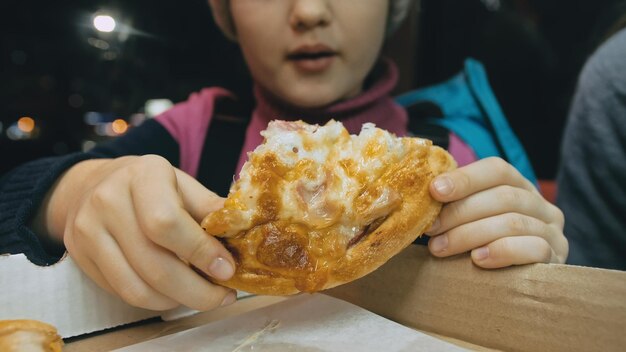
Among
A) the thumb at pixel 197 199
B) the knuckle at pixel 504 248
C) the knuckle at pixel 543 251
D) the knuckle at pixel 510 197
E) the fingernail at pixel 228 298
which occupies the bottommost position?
the knuckle at pixel 543 251

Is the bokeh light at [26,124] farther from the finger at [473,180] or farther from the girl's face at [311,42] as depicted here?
the finger at [473,180]

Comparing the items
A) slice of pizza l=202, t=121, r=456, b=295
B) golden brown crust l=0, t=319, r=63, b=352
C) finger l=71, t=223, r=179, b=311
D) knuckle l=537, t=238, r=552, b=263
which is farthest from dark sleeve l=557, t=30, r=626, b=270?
golden brown crust l=0, t=319, r=63, b=352

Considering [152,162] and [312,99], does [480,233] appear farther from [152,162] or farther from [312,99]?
[312,99]

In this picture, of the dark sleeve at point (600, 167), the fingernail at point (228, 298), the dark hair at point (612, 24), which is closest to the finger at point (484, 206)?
the fingernail at point (228, 298)

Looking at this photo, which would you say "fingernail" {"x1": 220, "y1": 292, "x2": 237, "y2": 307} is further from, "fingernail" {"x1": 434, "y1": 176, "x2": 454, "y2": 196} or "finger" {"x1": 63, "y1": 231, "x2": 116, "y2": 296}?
"fingernail" {"x1": 434, "y1": 176, "x2": 454, "y2": 196}

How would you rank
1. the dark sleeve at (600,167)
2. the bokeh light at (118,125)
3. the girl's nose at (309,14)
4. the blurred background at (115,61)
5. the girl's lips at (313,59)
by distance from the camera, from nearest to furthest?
the girl's nose at (309,14), the girl's lips at (313,59), the dark sleeve at (600,167), the blurred background at (115,61), the bokeh light at (118,125)

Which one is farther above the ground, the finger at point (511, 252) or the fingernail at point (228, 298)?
the fingernail at point (228, 298)

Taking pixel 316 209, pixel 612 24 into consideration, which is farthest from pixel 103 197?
pixel 612 24
